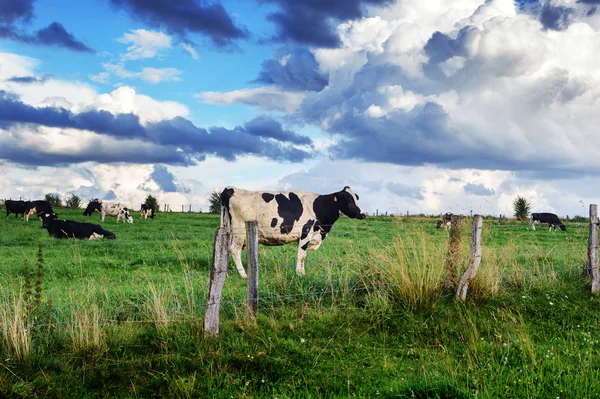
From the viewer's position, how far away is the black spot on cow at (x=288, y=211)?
14.3 m

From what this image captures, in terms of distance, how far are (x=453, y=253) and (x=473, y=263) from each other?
418 mm

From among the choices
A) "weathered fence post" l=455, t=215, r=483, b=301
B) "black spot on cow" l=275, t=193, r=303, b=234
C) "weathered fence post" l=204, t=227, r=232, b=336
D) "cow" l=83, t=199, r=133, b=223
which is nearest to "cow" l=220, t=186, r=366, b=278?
"black spot on cow" l=275, t=193, r=303, b=234

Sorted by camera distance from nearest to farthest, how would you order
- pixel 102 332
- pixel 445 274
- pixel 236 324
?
1. pixel 102 332
2. pixel 236 324
3. pixel 445 274

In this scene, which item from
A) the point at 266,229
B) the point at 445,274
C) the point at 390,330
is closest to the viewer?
the point at 390,330

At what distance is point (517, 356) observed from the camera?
7.07 meters

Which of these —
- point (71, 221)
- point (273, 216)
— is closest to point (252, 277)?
point (273, 216)

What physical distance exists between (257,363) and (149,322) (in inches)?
84.0

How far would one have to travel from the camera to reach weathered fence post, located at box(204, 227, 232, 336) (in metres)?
7.17

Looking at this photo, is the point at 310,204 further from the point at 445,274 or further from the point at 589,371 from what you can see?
the point at 589,371

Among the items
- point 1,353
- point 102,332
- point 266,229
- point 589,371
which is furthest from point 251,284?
point 266,229

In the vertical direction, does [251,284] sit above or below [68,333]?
above

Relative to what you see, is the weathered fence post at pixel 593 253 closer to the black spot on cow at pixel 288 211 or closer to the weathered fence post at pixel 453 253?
the weathered fence post at pixel 453 253

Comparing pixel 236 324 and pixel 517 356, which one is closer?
pixel 517 356

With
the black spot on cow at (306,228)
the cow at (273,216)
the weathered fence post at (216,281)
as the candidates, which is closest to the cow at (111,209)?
the cow at (273,216)
